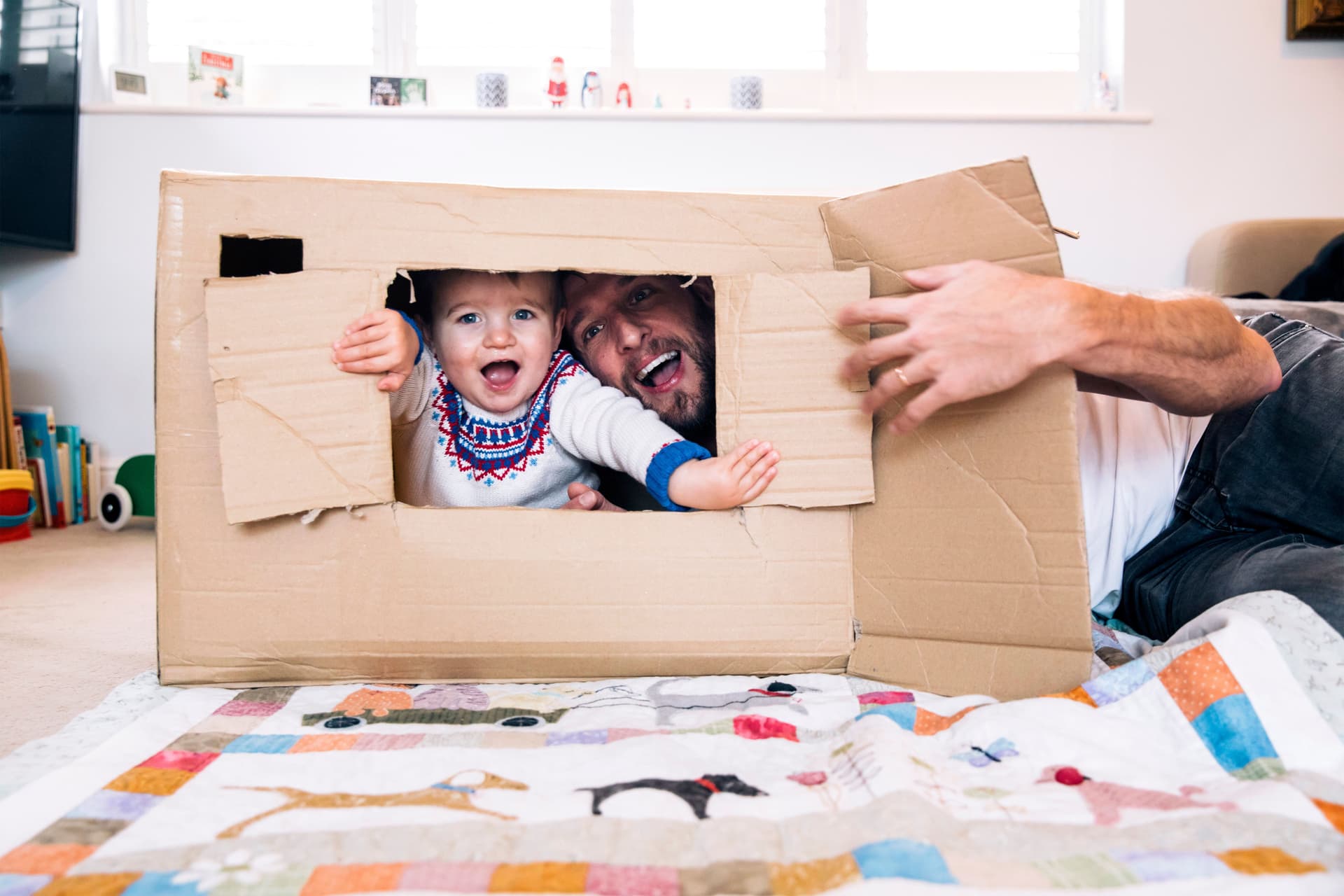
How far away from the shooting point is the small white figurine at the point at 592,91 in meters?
2.27

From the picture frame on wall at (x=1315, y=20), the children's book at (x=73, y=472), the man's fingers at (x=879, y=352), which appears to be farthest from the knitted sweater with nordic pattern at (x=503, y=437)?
the picture frame on wall at (x=1315, y=20)

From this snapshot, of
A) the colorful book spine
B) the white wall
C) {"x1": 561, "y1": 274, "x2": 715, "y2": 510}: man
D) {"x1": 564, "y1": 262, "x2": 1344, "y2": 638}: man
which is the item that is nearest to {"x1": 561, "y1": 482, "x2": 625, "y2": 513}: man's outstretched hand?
{"x1": 564, "y1": 262, "x2": 1344, "y2": 638}: man

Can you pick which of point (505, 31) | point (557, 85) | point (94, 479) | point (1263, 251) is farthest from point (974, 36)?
point (94, 479)

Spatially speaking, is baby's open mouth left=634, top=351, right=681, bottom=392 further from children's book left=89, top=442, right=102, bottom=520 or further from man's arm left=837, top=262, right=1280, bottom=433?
children's book left=89, top=442, right=102, bottom=520

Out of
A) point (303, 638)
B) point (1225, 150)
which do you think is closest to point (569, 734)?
point (303, 638)

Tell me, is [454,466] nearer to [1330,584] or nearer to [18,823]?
[18,823]

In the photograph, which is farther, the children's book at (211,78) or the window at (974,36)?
the window at (974,36)

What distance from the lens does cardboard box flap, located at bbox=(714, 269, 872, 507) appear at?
0.77 m

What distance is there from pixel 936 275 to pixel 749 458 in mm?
202

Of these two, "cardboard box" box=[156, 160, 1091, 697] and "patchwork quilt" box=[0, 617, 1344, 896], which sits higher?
"cardboard box" box=[156, 160, 1091, 697]

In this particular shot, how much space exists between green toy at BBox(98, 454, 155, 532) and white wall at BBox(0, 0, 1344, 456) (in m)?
0.25

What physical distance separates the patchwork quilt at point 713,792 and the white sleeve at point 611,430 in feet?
0.83

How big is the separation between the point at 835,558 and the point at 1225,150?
2.00 metres

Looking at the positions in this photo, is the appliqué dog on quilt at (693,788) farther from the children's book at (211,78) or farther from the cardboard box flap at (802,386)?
the children's book at (211,78)
